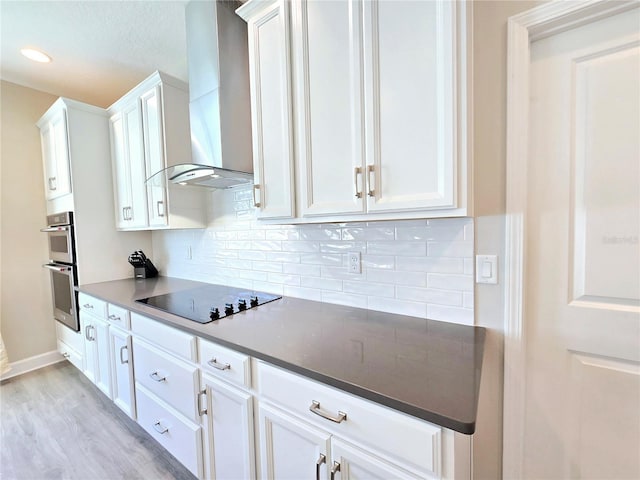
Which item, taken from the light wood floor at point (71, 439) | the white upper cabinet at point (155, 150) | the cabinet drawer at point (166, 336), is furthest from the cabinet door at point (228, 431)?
the white upper cabinet at point (155, 150)

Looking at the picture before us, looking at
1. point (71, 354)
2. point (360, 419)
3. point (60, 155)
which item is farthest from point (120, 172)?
point (360, 419)

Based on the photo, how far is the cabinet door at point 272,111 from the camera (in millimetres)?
1263

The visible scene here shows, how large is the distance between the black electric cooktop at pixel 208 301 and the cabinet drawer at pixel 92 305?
498mm

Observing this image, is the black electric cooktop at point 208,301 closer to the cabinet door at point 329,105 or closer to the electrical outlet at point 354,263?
the electrical outlet at point 354,263

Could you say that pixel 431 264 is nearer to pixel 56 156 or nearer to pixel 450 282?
pixel 450 282

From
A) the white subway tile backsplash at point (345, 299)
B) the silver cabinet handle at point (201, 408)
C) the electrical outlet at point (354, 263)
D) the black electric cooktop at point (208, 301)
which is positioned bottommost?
the silver cabinet handle at point (201, 408)

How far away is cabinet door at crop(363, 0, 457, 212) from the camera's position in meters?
0.92

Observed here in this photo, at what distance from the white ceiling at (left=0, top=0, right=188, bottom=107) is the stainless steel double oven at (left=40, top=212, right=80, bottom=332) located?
1.23 m

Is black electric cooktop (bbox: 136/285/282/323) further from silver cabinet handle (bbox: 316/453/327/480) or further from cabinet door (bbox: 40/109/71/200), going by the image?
cabinet door (bbox: 40/109/71/200)

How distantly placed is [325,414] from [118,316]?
1674mm

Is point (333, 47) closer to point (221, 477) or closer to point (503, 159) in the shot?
point (503, 159)

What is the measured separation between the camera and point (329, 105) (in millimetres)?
1157

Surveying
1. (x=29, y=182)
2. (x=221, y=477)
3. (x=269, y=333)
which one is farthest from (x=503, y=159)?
(x=29, y=182)

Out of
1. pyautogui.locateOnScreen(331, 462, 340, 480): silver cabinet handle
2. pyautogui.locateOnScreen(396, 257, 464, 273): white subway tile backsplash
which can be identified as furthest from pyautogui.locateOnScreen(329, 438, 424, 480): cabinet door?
pyautogui.locateOnScreen(396, 257, 464, 273): white subway tile backsplash
